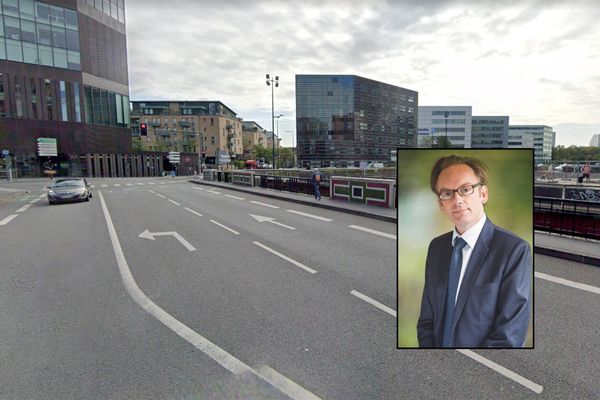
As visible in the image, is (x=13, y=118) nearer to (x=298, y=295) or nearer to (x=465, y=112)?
(x=298, y=295)

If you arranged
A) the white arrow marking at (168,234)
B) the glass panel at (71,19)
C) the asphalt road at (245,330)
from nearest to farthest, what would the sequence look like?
the asphalt road at (245,330)
the white arrow marking at (168,234)
the glass panel at (71,19)

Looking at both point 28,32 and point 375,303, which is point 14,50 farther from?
point 375,303

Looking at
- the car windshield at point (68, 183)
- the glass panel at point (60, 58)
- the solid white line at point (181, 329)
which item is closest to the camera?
the solid white line at point (181, 329)

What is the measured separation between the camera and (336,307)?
4848 mm

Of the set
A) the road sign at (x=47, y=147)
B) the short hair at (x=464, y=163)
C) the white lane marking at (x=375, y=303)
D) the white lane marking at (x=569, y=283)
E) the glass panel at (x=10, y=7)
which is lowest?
the white lane marking at (x=569, y=283)

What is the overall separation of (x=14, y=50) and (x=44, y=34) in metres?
4.24

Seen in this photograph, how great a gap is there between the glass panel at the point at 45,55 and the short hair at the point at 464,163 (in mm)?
59040

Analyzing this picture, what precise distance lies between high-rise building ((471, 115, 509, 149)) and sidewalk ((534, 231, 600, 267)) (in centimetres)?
13126

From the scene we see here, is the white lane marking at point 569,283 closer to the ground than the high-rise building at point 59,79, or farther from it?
closer to the ground

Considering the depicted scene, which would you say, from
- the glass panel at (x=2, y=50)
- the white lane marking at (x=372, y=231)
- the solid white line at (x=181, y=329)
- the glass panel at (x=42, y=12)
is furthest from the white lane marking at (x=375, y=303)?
the glass panel at (x=42, y=12)

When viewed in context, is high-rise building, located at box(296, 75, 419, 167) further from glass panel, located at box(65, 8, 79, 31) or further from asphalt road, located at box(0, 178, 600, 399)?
asphalt road, located at box(0, 178, 600, 399)

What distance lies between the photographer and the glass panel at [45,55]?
45312 mm

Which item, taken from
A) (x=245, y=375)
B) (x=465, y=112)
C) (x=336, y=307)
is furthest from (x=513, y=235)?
(x=465, y=112)

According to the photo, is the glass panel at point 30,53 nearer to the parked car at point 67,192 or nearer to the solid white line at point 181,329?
the parked car at point 67,192
